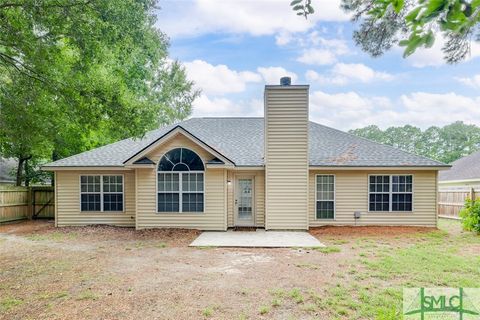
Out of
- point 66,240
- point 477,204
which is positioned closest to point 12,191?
point 66,240

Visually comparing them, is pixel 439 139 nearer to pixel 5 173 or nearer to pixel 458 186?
pixel 458 186

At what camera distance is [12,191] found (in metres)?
14.7

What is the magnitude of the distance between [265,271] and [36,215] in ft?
47.1

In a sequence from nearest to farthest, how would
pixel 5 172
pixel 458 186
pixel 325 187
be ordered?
1. pixel 325 187
2. pixel 458 186
3. pixel 5 172

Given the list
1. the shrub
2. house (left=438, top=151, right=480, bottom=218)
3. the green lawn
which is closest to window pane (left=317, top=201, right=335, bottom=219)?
the green lawn

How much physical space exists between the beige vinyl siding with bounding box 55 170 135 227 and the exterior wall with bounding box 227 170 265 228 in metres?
4.02

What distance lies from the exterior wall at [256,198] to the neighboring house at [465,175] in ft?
44.8

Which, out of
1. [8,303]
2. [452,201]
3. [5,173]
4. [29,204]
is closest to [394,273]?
[8,303]

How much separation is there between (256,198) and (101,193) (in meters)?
6.41

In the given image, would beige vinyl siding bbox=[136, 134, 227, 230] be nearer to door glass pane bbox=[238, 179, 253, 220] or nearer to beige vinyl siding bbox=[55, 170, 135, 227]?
door glass pane bbox=[238, 179, 253, 220]

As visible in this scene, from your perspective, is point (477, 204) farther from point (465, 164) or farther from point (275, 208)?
point (465, 164)

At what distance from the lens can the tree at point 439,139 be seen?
4259 cm

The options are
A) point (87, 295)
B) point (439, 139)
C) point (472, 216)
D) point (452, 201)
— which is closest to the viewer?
point (87, 295)

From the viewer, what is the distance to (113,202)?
41.5 feet
